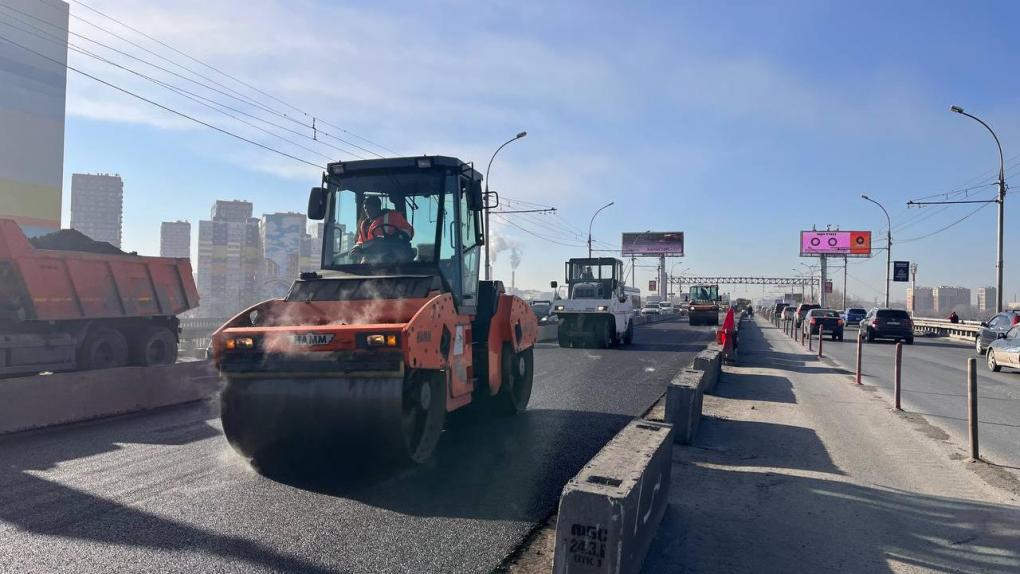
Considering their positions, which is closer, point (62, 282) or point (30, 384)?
point (30, 384)

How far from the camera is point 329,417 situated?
570 cm

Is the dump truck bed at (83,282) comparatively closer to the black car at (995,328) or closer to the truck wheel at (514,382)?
the truck wheel at (514,382)

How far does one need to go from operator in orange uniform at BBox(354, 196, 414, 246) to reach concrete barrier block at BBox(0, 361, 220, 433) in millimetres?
4358

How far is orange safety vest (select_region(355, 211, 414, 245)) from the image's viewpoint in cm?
746

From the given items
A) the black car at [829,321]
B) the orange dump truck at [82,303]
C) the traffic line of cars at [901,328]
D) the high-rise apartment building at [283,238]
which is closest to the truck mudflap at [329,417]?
the orange dump truck at [82,303]

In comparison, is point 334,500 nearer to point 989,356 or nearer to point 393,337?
point 393,337

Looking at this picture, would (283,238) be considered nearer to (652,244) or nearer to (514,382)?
(652,244)

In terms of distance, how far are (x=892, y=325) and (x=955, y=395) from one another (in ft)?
64.4

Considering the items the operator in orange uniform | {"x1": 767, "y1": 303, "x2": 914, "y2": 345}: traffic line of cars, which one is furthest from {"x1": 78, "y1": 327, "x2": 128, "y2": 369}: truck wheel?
{"x1": 767, "y1": 303, "x2": 914, "y2": 345}: traffic line of cars

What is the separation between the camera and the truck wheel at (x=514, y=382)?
880 cm

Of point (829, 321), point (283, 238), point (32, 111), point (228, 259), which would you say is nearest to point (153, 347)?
point (829, 321)

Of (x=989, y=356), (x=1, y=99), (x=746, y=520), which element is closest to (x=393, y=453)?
(x=746, y=520)

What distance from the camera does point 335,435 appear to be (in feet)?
18.9

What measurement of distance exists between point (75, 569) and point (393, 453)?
2346mm
